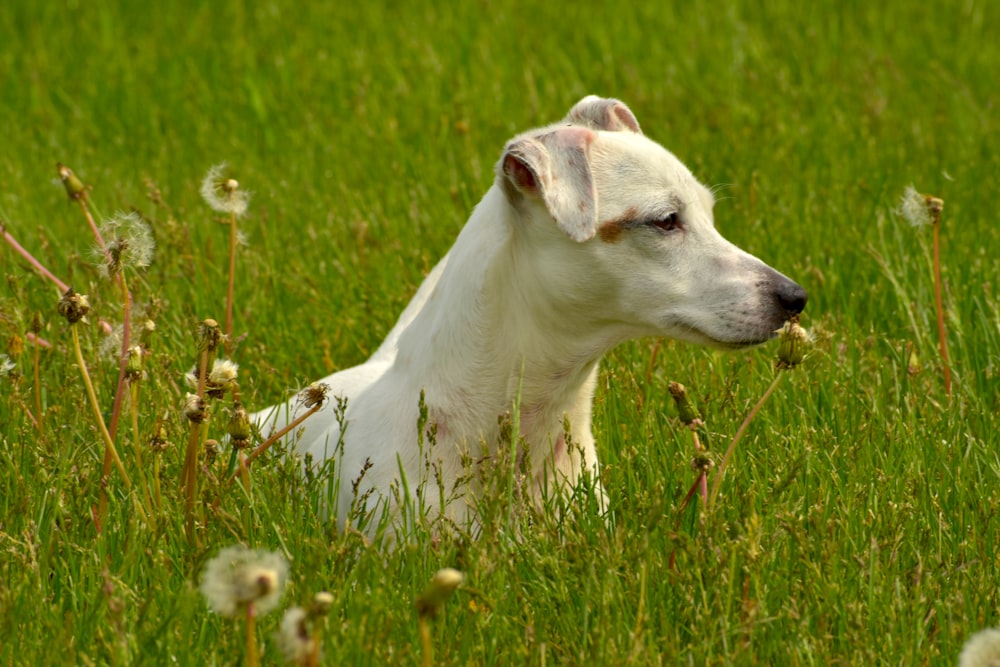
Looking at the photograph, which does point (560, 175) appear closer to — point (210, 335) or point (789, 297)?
point (789, 297)

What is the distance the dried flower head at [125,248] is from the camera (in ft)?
8.83

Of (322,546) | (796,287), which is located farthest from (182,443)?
(796,287)

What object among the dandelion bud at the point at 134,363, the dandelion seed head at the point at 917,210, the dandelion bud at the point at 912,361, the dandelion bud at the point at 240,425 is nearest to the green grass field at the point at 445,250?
the dandelion bud at the point at 912,361

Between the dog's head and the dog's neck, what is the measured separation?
46mm

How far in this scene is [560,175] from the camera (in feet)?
9.86

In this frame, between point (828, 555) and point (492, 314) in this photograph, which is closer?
point (828, 555)

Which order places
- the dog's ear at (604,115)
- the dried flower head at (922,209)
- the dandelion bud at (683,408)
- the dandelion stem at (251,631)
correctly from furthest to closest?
the dog's ear at (604,115) < the dried flower head at (922,209) < the dandelion bud at (683,408) < the dandelion stem at (251,631)

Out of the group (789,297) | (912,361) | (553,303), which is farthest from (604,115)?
(912,361)

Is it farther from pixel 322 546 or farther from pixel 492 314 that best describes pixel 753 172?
pixel 322 546

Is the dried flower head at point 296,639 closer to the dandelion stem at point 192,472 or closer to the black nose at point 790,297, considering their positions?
the dandelion stem at point 192,472

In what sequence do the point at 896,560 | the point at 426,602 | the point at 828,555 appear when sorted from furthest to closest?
1. the point at 896,560
2. the point at 828,555
3. the point at 426,602

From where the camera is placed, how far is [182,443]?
315 cm

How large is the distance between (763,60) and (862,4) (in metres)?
1.24

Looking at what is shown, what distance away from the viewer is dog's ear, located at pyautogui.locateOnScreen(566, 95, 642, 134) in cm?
355
